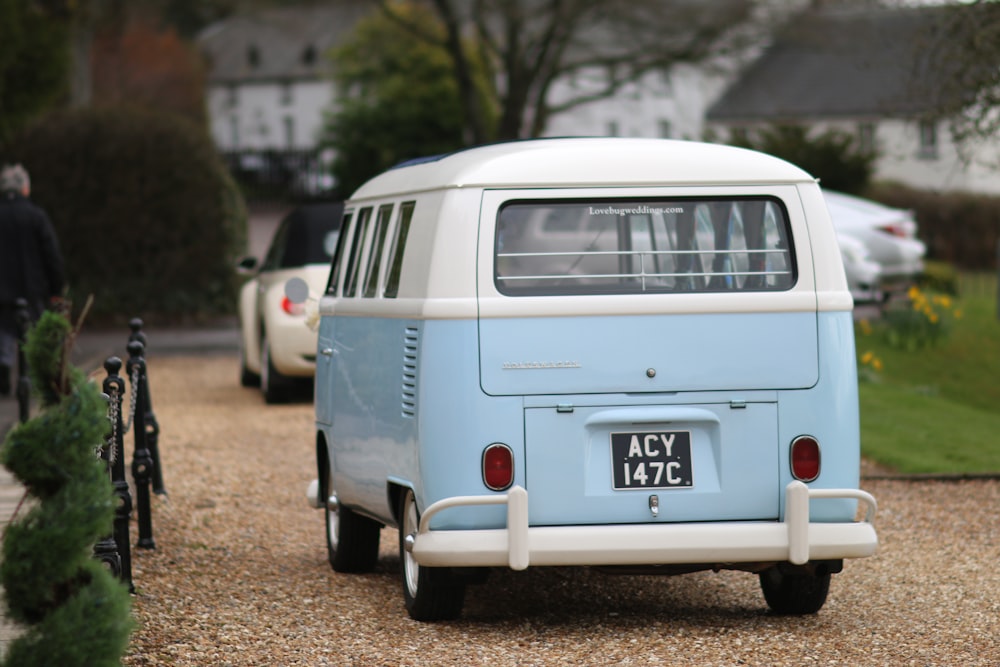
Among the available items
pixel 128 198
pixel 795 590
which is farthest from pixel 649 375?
pixel 128 198

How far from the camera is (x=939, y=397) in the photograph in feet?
57.1

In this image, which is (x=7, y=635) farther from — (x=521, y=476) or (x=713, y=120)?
(x=713, y=120)

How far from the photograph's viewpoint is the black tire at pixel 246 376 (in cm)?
1711

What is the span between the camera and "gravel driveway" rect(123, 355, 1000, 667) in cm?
618

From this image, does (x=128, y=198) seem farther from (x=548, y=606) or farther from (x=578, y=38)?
(x=548, y=606)

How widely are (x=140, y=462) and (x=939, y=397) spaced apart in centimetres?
1084

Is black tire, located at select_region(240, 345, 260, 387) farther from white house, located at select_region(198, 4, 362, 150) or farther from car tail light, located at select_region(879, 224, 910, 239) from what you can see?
white house, located at select_region(198, 4, 362, 150)

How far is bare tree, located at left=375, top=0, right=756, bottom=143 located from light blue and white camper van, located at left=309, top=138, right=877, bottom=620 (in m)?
21.5

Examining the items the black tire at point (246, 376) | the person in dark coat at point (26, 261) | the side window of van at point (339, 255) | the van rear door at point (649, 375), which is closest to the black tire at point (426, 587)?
the van rear door at point (649, 375)

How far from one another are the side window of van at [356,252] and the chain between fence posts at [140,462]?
1359 millimetres

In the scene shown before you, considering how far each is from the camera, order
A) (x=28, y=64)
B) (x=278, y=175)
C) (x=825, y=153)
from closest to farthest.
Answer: (x=28, y=64) < (x=825, y=153) < (x=278, y=175)

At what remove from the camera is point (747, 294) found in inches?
256

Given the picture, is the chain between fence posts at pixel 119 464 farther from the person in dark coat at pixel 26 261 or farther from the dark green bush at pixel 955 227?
the dark green bush at pixel 955 227

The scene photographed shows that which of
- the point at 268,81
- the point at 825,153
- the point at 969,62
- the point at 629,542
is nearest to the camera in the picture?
the point at 629,542
